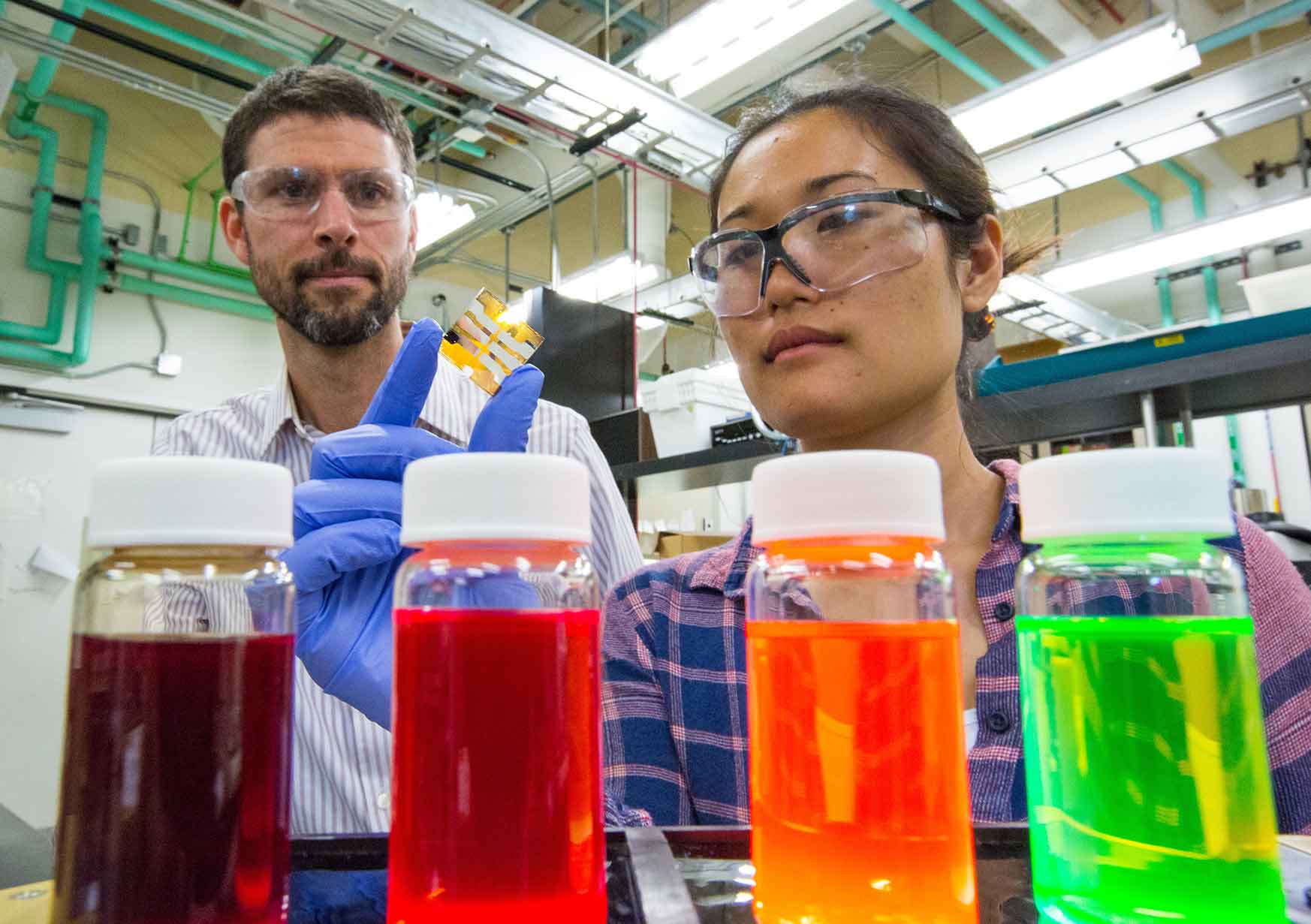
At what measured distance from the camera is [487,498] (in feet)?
1.06

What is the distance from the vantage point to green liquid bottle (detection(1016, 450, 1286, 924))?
30cm

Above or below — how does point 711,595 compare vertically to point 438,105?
below

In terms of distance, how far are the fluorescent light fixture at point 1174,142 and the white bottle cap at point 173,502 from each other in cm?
363

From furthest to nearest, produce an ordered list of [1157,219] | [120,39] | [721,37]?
[1157,219]
[120,39]
[721,37]

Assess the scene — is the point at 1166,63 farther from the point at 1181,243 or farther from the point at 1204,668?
the point at 1204,668

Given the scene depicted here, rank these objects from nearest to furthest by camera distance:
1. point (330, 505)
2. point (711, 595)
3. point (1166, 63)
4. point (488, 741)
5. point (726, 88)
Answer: point (488, 741), point (330, 505), point (711, 595), point (1166, 63), point (726, 88)

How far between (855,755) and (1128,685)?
0.10 meters

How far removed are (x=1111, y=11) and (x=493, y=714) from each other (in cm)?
505

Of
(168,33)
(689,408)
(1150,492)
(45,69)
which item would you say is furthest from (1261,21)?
(45,69)

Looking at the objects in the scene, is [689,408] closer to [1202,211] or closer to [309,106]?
[309,106]

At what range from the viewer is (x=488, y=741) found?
1.02 feet

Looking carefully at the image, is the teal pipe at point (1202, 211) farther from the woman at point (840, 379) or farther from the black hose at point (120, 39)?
the black hose at point (120, 39)

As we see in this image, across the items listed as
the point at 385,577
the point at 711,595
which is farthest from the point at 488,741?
the point at 711,595

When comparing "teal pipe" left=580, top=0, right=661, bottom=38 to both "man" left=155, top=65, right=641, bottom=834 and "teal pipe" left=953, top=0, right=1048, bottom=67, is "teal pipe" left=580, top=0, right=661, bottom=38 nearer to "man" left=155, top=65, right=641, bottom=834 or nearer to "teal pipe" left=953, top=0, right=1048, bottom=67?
"teal pipe" left=953, top=0, right=1048, bottom=67
